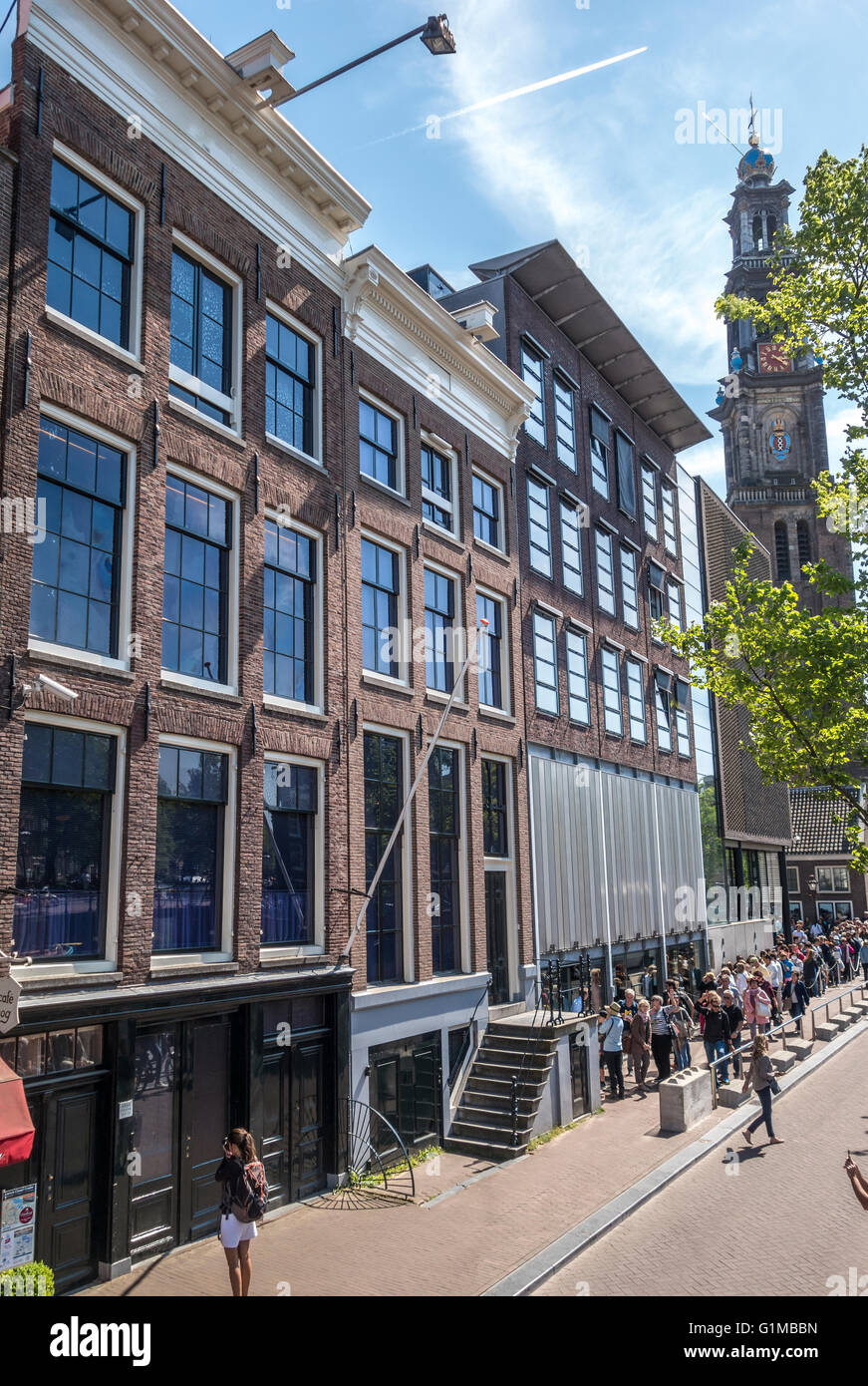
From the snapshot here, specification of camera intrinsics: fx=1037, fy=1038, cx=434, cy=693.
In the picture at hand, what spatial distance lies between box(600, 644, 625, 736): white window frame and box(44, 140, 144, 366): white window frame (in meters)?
17.0

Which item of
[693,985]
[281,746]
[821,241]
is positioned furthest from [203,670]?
[693,985]

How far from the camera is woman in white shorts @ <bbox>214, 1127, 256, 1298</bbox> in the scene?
10250 millimetres

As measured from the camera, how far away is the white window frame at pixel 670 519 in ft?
111

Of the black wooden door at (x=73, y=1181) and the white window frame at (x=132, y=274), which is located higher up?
the white window frame at (x=132, y=274)

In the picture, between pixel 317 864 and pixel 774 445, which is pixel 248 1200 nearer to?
pixel 317 864

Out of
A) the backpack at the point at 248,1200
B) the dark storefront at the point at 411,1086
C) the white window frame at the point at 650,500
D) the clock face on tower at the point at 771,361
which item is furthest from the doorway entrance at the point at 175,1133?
the clock face on tower at the point at 771,361

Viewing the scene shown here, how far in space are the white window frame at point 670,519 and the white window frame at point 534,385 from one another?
901 cm

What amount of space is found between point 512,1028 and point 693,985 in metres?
13.6

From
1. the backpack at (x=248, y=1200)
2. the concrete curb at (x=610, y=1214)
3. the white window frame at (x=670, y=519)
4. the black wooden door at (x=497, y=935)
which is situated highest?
the white window frame at (x=670, y=519)

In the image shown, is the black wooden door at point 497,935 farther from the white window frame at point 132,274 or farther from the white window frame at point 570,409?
the white window frame at point 132,274

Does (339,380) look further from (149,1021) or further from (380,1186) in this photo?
(380,1186)

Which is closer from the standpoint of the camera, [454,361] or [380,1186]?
[380,1186]

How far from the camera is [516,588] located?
23.1 m

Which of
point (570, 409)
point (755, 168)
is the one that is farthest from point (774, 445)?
point (570, 409)
